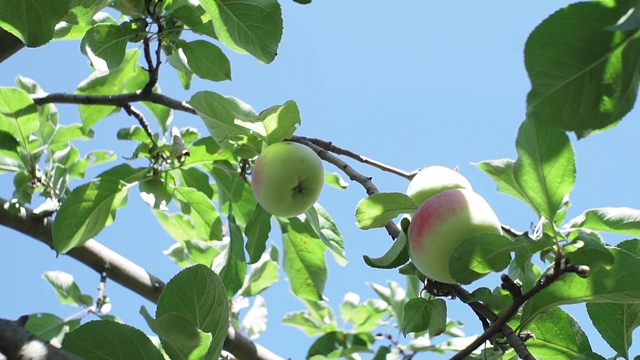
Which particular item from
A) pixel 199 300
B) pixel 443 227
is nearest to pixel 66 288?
pixel 199 300

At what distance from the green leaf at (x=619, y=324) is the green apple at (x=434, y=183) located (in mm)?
341

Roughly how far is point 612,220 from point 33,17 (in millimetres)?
1119

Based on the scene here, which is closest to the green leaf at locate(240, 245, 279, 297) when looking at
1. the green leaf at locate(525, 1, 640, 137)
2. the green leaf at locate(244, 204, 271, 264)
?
the green leaf at locate(244, 204, 271, 264)

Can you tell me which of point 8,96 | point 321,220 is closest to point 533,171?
point 321,220

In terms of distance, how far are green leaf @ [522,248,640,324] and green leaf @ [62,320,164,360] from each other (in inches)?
24.7

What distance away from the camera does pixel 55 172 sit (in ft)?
7.91

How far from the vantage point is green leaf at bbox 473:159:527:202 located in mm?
1195

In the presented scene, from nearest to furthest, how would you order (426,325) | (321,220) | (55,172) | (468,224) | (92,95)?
(468,224) < (426,325) < (321,220) < (92,95) < (55,172)

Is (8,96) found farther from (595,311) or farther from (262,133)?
(595,311)

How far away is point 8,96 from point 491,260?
66.9 inches

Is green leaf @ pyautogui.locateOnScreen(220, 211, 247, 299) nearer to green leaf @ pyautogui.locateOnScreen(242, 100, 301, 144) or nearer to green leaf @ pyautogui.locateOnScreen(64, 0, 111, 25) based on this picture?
green leaf @ pyautogui.locateOnScreen(242, 100, 301, 144)

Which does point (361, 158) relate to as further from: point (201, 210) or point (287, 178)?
point (201, 210)

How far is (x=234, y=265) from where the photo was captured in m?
1.91

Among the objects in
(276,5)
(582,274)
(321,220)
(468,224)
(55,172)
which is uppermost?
(55,172)
